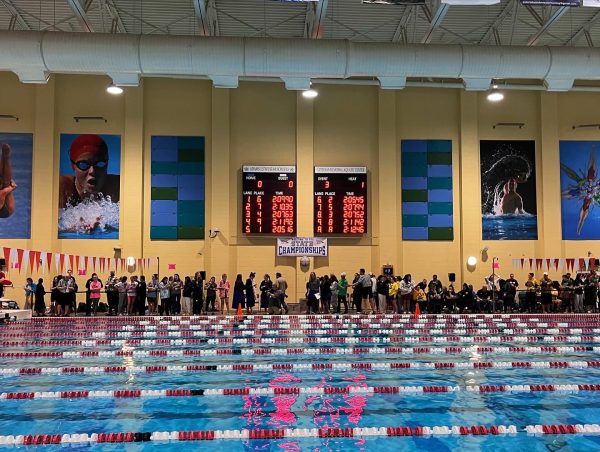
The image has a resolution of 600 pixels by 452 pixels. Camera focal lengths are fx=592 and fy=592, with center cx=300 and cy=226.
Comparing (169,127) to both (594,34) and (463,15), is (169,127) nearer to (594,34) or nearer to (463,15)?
(463,15)

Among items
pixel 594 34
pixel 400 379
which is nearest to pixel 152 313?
pixel 400 379

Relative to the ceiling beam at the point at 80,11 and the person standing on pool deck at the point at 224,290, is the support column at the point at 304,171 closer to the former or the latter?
the person standing on pool deck at the point at 224,290

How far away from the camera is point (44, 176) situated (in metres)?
17.7

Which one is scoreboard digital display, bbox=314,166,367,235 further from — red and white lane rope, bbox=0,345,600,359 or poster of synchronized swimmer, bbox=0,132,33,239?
red and white lane rope, bbox=0,345,600,359

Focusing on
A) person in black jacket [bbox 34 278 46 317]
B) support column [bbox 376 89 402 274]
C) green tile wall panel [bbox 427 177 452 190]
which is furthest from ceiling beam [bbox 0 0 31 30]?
green tile wall panel [bbox 427 177 452 190]

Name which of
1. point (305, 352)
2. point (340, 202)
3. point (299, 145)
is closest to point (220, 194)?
point (299, 145)

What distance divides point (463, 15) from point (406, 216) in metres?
6.19

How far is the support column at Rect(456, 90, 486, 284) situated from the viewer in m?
18.5

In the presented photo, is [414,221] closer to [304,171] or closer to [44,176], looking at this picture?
[304,171]

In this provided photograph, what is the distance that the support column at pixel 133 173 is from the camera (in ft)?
58.5

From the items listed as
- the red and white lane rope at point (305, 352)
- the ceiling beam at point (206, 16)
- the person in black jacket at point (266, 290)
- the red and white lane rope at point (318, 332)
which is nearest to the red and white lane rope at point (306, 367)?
the red and white lane rope at point (305, 352)

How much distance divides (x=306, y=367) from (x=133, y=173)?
483 inches

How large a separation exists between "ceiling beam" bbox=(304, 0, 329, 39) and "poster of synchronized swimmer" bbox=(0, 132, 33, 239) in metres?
9.49

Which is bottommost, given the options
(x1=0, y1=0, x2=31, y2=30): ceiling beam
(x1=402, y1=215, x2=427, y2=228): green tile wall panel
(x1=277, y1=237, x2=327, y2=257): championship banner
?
(x1=277, y1=237, x2=327, y2=257): championship banner
